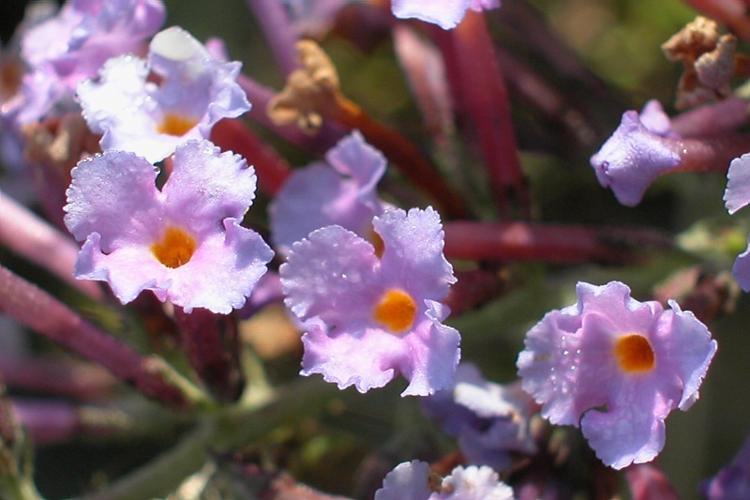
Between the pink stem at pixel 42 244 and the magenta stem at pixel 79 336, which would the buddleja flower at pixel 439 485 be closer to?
the magenta stem at pixel 79 336

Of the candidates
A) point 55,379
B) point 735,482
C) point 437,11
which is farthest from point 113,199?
point 55,379

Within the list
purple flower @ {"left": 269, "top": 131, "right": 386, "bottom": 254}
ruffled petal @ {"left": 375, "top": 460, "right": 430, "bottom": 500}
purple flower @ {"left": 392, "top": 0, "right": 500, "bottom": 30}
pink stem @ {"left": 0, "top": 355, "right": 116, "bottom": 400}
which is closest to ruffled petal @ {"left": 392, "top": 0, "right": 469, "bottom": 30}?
purple flower @ {"left": 392, "top": 0, "right": 500, "bottom": 30}

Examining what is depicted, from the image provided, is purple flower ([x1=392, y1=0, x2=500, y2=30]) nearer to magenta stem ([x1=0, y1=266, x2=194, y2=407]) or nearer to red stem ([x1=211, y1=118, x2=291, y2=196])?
red stem ([x1=211, y1=118, x2=291, y2=196])

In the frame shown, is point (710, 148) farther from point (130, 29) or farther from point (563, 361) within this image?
point (130, 29)

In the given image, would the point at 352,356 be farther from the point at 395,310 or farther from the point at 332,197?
the point at 332,197

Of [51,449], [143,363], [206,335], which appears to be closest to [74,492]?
[51,449]

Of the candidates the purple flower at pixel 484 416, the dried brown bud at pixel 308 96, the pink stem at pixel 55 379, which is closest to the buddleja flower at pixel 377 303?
the purple flower at pixel 484 416
